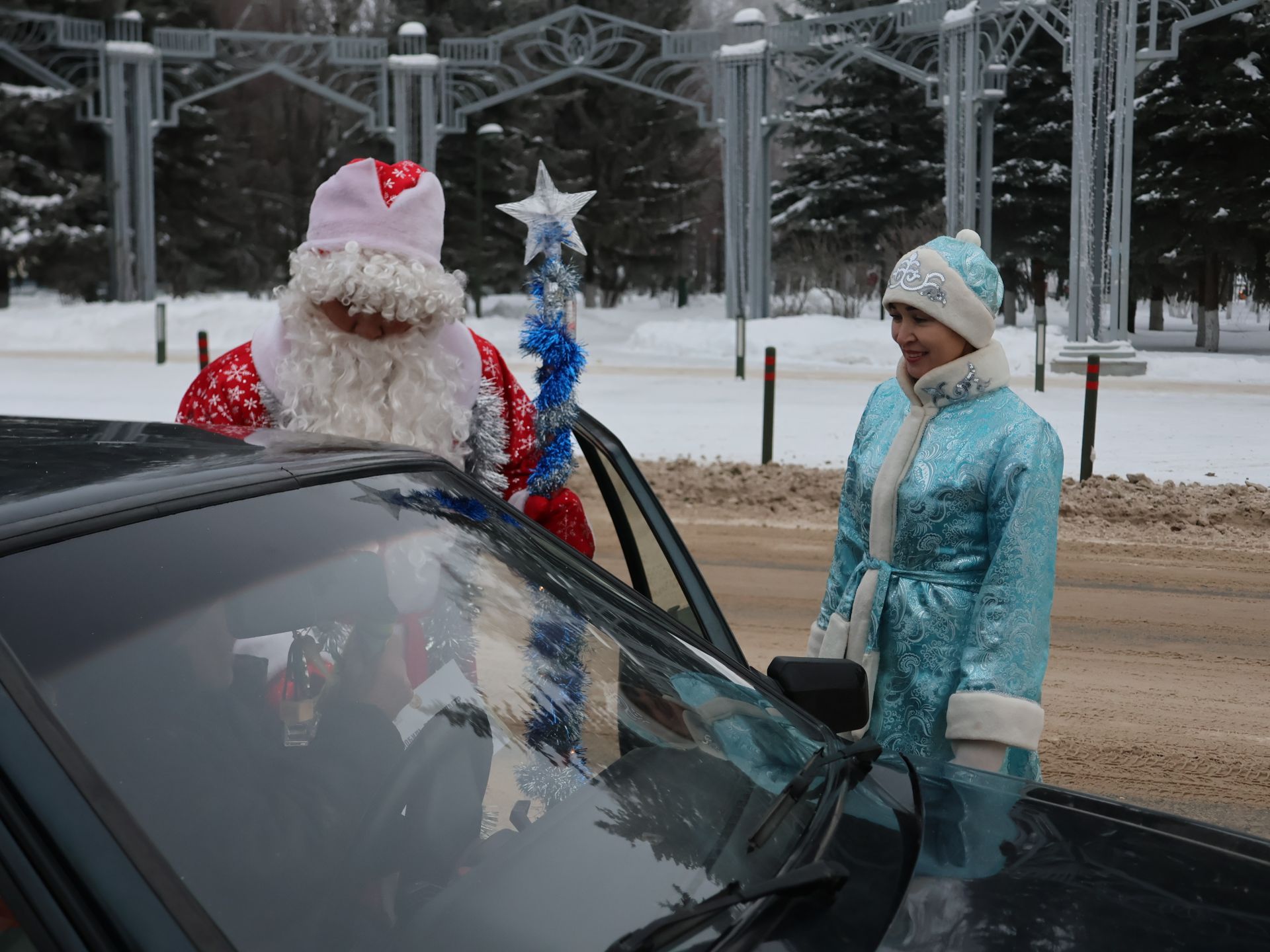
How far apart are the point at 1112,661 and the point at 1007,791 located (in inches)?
183

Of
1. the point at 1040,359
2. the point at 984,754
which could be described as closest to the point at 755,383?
the point at 1040,359

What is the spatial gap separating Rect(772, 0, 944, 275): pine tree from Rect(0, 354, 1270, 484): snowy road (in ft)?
66.0

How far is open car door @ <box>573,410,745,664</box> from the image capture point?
10.3ft

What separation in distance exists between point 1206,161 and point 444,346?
2386cm

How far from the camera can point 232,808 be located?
57.4 inches

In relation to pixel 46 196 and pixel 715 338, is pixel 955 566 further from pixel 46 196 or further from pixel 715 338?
pixel 46 196

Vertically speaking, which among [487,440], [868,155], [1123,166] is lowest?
[487,440]

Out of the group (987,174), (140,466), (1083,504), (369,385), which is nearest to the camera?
(140,466)

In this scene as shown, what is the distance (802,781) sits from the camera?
193 centimetres

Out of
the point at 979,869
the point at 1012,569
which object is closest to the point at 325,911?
the point at 979,869

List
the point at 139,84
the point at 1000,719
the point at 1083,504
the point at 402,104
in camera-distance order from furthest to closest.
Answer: the point at 139,84 → the point at 402,104 → the point at 1083,504 → the point at 1000,719

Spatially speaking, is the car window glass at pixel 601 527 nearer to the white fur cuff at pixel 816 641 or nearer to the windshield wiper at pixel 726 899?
the white fur cuff at pixel 816 641

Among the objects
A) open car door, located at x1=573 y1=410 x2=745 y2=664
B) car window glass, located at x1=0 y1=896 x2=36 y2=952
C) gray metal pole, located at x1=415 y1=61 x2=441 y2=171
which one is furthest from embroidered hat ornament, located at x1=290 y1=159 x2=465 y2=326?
gray metal pole, located at x1=415 y1=61 x2=441 y2=171

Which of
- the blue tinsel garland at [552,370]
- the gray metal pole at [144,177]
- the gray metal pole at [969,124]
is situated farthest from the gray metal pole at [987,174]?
the blue tinsel garland at [552,370]
